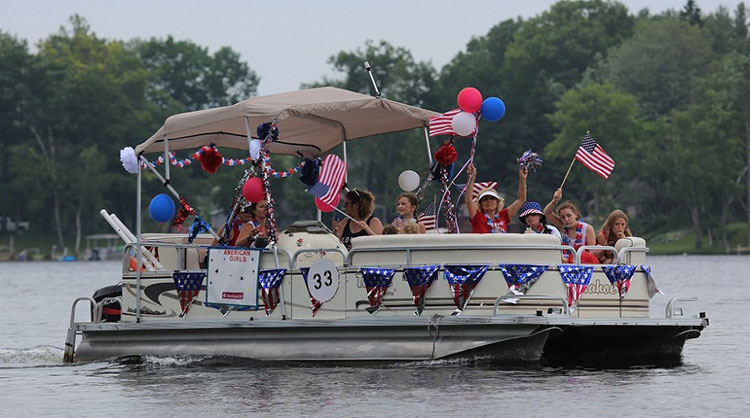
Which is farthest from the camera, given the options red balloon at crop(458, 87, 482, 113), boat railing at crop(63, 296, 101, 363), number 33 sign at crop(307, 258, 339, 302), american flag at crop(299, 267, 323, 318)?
boat railing at crop(63, 296, 101, 363)

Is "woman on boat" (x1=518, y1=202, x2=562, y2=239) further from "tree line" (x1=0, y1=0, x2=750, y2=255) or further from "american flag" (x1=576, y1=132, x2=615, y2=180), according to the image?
"tree line" (x1=0, y1=0, x2=750, y2=255)

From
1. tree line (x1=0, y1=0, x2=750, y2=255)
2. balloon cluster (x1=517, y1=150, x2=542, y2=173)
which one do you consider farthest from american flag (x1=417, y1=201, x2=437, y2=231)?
tree line (x1=0, y1=0, x2=750, y2=255)

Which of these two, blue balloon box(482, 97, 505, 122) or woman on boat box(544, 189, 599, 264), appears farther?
blue balloon box(482, 97, 505, 122)

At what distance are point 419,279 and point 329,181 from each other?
79.5 inches

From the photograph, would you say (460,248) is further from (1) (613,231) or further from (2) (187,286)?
(2) (187,286)

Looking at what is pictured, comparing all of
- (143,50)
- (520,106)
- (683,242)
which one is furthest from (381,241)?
(143,50)

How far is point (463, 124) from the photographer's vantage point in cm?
1673

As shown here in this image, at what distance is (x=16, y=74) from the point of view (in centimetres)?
10744

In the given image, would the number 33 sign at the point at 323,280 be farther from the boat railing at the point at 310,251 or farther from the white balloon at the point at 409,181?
the white balloon at the point at 409,181

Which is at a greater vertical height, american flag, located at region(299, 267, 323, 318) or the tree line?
the tree line

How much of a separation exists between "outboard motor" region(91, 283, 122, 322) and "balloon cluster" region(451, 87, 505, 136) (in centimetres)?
437

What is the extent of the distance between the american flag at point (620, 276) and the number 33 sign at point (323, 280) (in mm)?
2712

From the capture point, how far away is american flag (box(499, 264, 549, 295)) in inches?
592

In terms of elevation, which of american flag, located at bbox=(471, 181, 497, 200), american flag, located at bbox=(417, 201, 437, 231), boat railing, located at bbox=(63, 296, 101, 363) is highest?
american flag, located at bbox=(471, 181, 497, 200)
